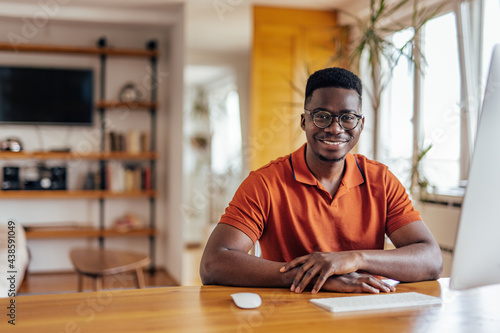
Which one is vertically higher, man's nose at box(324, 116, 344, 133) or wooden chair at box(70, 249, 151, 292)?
man's nose at box(324, 116, 344, 133)

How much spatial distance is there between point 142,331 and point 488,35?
2982mm

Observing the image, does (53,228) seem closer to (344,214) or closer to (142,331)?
(344,214)

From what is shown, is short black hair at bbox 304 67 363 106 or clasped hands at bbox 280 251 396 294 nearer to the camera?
clasped hands at bbox 280 251 396 294

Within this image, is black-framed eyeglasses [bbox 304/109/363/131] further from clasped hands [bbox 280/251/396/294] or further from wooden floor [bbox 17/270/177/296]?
wooden floor [bbox 17/270/177/296]

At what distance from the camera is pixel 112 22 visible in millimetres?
5020

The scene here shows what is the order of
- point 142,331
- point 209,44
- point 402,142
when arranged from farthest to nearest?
1. point 209,44
2. point 402,142
3. point 142,331

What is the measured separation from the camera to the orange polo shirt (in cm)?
160

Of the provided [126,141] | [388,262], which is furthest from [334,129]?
[126,141]

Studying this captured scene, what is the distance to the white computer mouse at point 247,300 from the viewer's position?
111cm

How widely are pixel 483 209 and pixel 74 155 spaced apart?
15.1 feet

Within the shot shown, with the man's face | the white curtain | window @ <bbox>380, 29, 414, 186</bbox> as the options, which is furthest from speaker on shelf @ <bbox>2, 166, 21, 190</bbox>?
the man's face

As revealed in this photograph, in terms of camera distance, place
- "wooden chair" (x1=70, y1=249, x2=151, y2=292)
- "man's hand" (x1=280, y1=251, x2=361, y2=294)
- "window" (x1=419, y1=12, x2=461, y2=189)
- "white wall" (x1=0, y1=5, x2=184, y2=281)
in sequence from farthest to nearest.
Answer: "white wall" (x1=0, y1=5, x2=184, y2=281) < "window" (x1=419, y1=12, x2=461, y2=189) < "wooden chair" (x1=70, y1=249, x2=151, y2=292) < "man's hand" (x1=280, y1=251, x2=361, y2=294)

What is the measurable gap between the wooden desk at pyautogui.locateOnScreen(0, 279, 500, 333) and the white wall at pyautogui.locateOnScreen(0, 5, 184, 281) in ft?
12.1

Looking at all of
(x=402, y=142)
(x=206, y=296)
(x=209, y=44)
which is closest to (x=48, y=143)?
(x=209, y=44)
